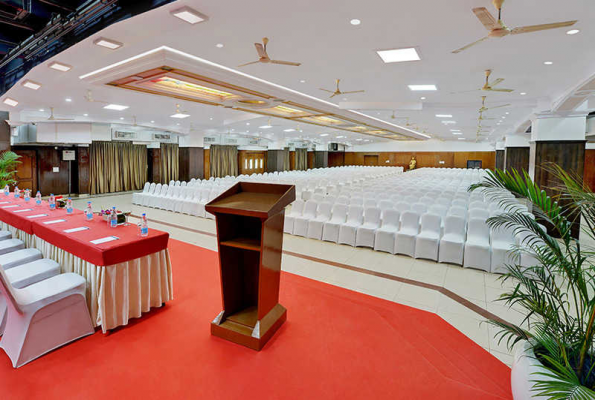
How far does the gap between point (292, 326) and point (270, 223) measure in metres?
1.39

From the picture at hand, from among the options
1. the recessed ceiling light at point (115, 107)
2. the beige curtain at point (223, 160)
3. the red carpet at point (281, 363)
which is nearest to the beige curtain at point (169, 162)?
the beige curtain at point (223, 160)

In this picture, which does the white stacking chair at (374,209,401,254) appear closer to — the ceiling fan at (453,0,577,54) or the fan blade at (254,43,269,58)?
the ceiling fan at (453,0,577,54)

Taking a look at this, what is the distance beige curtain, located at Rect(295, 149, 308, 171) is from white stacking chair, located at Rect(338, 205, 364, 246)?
24616 millimetres

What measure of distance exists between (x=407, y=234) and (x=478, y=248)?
1384mm

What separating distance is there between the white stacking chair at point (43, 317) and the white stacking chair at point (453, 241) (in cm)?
616

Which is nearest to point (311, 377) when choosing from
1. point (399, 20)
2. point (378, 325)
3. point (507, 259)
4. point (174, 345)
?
point (378, 325)

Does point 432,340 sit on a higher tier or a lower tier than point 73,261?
lower

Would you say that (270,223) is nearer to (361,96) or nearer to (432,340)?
(432,340)

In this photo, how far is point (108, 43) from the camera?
15.3 feet

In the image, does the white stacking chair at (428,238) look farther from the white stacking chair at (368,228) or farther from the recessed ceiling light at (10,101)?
the recessed ceiling light at (10,101)

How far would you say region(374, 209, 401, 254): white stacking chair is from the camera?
7.08 metres

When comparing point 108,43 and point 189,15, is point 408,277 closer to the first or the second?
point 189,15

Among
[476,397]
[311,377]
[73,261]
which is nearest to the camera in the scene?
[476,397]

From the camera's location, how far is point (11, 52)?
6715 millimetres
